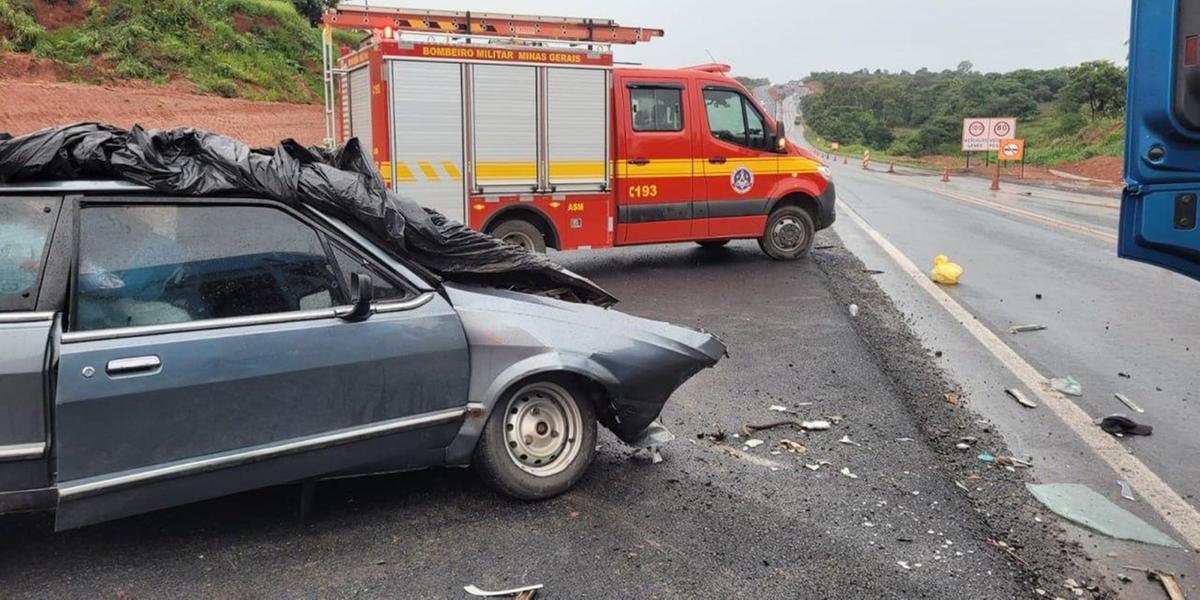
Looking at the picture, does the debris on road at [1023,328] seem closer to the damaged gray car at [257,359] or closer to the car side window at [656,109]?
the car side window at [656,109]

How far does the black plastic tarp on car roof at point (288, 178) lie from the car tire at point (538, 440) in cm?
59

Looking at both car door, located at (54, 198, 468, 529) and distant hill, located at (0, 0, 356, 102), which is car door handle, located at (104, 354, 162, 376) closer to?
car door, located at (54, 198, 468, 529)

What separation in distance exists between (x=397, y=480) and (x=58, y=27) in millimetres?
31980

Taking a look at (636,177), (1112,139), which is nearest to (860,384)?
(636,177)

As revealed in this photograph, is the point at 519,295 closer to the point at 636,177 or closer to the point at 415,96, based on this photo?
the point at 415,96

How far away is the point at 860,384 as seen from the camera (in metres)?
6.04

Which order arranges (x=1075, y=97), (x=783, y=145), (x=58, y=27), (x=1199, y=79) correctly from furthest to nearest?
(x=1075, y=97), (x=58, y=27), (x=783, y=145), (x=1199, y=79)

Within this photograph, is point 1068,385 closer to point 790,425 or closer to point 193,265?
point 790,425

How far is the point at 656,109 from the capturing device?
35.1 feet

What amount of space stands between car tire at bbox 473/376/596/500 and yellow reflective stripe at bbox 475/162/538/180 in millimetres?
6048

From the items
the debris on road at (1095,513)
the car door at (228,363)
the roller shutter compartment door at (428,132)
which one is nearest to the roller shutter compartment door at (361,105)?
the roller shutter compartment door at (428,132)

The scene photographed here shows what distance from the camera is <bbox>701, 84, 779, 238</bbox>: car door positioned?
11.0m

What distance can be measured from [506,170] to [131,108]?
69.9 ft

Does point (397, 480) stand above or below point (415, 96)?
below
